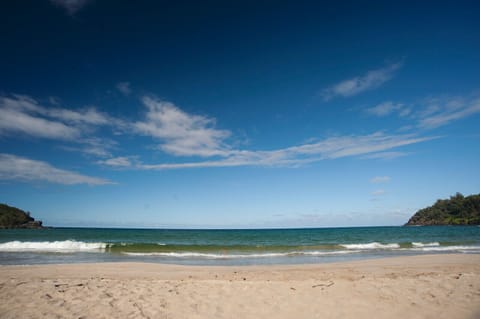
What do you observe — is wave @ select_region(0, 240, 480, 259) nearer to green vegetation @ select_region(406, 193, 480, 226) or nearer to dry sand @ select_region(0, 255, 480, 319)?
dry sand @ select_region(0, 255, 480, 319)

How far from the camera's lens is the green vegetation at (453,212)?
96.2 meters

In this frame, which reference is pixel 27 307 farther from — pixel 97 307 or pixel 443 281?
pixel 443 281

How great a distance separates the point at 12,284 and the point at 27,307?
2921mm

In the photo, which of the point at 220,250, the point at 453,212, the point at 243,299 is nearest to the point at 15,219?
the point at 220,250

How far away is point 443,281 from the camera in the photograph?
8117 mm

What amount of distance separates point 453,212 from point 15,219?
163073 millimetres

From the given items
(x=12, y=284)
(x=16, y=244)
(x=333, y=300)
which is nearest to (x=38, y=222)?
(x=16, y=244)

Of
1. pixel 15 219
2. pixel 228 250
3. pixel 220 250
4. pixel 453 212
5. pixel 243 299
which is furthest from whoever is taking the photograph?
pixel 453 212

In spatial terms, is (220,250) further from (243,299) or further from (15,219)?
(15,219)

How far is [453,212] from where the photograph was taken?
348ft

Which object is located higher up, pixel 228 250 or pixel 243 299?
pixel 243 299

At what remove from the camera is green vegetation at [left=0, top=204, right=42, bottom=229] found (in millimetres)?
93125

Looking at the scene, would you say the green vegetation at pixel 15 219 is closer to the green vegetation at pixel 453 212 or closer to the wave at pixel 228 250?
the wave at pixel 228 250

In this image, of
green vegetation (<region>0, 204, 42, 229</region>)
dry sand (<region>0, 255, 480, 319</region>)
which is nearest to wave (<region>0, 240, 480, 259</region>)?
dry sand (<region>0, 255, 480, 319</region>)
